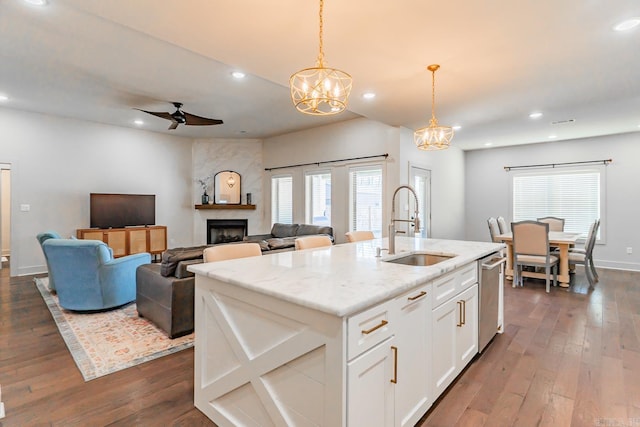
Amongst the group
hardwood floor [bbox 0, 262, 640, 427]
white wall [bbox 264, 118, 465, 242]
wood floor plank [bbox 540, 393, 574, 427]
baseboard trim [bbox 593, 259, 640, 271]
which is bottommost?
wood floor plank [bbox 540, 393, 574, 427]

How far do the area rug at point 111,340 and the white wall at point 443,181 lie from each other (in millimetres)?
4344

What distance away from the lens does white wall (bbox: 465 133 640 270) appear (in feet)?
19.9

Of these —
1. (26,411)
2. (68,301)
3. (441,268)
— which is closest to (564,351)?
(441,268)

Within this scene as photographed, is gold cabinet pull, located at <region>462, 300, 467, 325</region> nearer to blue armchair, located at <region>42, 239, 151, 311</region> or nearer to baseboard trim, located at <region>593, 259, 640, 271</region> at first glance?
blue armchair, located at <region>42, 239, 151, 311</region>

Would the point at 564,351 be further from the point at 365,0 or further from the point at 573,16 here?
the point at 365,0

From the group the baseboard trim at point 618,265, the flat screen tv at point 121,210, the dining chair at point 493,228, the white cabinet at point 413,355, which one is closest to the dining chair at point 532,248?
the dining chair at point 493,228

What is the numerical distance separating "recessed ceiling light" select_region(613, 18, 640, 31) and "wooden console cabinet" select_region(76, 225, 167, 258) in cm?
761

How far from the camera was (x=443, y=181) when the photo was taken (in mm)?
7035

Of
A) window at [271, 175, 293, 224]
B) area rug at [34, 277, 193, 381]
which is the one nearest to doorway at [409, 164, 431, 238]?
window at [271, 175, 293, 224]

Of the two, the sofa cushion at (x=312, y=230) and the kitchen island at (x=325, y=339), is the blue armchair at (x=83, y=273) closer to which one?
the kitchen island at (x=325, y=339)

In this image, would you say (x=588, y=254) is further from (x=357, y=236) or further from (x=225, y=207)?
(x=225, y=207)

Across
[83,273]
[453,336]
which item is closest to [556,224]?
[453,336]

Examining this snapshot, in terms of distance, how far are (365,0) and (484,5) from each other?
2.81ft

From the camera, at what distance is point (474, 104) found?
444 cm
